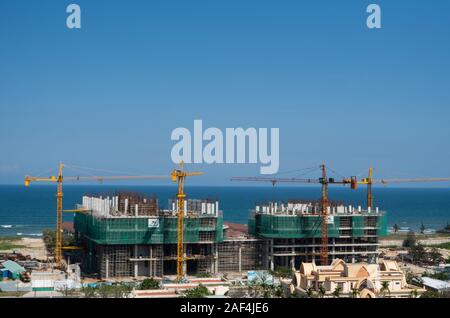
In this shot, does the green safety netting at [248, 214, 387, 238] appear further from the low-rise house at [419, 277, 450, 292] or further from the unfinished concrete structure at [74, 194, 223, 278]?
the low-rise house at [419, 277, 450, 292]

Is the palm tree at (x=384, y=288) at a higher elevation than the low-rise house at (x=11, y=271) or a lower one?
higher

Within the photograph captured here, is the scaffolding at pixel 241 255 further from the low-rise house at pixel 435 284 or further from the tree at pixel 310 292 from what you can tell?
the tree at pixel 310 292

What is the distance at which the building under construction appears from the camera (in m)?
27.2

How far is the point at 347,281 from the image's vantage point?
17188 millimetres

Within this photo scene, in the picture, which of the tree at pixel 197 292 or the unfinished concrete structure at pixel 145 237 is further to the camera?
the unfinished concrete structure at pixel 145 237

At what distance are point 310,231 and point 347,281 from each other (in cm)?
1318

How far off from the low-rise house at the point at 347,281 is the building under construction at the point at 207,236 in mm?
10125

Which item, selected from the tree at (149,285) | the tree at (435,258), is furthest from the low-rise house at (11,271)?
the tree at (435,258)

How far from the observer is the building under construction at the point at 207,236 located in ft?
89.3

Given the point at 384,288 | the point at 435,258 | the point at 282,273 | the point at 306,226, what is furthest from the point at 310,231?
the point at 384,288

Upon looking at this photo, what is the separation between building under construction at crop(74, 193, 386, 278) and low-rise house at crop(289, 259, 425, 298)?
1012cm

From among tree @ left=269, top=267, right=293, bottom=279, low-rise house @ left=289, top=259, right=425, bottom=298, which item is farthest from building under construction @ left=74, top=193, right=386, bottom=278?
low-rise house @ left=289, top=259, right=425, bottom=298
